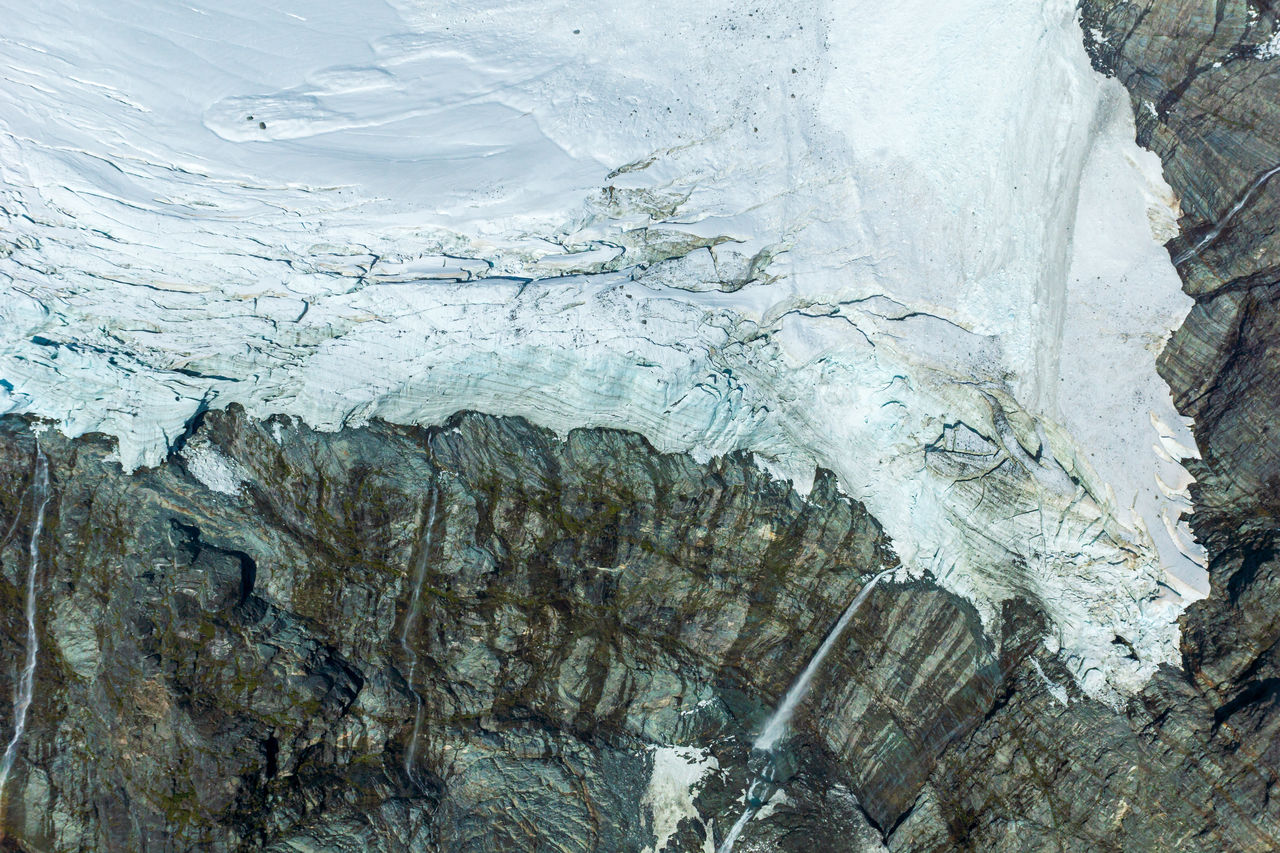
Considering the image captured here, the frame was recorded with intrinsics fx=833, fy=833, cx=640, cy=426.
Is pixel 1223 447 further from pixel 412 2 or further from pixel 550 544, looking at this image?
pixel 412 2

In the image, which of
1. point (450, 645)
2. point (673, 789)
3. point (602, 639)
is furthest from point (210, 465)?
point (673, 789)

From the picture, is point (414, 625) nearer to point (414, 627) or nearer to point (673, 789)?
point (414, 627)

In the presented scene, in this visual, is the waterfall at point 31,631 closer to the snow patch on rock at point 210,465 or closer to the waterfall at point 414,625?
the snow patch on rock at point 210,465

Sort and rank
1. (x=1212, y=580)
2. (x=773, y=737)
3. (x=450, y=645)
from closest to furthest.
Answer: (x=1212, y=580) → (x=450, y=645) → (x=773, y=737)

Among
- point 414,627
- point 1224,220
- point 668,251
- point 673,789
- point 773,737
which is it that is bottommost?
point 673,789

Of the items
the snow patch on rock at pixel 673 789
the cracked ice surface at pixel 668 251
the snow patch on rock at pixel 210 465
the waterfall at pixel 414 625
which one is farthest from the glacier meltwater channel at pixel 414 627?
the snow patch on rock at pixel 673 789

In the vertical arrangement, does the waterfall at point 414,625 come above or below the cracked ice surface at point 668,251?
below

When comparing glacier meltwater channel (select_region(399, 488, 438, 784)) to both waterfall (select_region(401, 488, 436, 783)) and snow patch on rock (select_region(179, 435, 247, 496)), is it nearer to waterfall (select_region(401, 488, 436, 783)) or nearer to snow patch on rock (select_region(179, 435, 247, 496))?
waterfall (select_region(401, 488, 436, 783))
